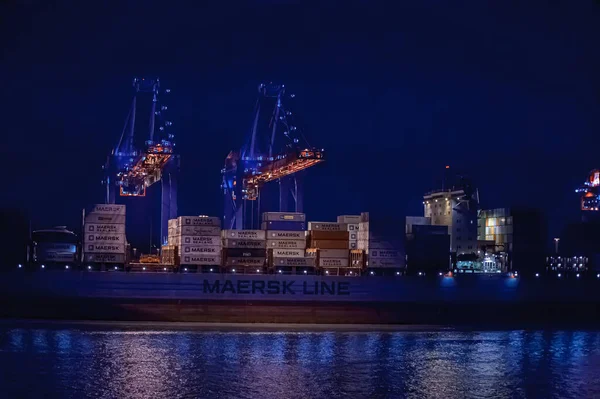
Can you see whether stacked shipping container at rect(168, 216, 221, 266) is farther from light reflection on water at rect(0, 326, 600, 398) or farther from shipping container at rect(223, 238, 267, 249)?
light reflection on water at rect(0, 326, 600, 398)

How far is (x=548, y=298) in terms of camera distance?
46.8m

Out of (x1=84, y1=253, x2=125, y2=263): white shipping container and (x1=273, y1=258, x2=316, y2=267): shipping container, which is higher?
(x1=84, y1=253, x2=125, y2=263): white shipping container

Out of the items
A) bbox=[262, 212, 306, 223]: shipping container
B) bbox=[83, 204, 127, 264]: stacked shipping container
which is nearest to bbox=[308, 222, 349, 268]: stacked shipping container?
bbox=[262, 212, 306, 223]: shipping container

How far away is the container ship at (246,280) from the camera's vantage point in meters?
39.3

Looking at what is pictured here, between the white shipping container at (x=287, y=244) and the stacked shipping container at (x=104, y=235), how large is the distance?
309 inches

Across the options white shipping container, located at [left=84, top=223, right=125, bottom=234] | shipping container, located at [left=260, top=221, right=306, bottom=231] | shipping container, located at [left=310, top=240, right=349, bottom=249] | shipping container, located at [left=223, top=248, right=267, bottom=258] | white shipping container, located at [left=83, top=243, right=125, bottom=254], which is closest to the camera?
white shipping container, located at [left=84, top=223, right=125, bottom=234]

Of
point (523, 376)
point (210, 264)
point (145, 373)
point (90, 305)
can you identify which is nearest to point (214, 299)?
point (210, 264)

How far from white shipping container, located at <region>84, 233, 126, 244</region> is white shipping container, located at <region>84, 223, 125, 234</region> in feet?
0.67

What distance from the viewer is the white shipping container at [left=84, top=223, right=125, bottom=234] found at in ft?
129

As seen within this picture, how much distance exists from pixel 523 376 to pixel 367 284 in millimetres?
15984

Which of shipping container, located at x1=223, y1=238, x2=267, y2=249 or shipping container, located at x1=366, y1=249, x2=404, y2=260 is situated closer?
shipping container, located at x1=223, y1=238, x2=267, y2=249

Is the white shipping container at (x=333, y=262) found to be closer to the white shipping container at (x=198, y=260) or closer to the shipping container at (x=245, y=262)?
the shipping container at (x=245, y=262)

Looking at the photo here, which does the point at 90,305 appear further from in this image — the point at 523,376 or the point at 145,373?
the point at 523,376

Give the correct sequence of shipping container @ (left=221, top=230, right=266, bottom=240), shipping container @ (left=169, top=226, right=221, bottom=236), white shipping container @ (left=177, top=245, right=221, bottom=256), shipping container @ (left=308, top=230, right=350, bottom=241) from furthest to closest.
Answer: shipping container @ (left=308, top=230, right=350, bottom=241)
shipping container @ (left=221, top=230, right=266, bottom=240)
white shipping container @ (left=177, top=245, right=221, bottom=256)
shipping container @ (left=169, top=226, right=221, bottom=236)
